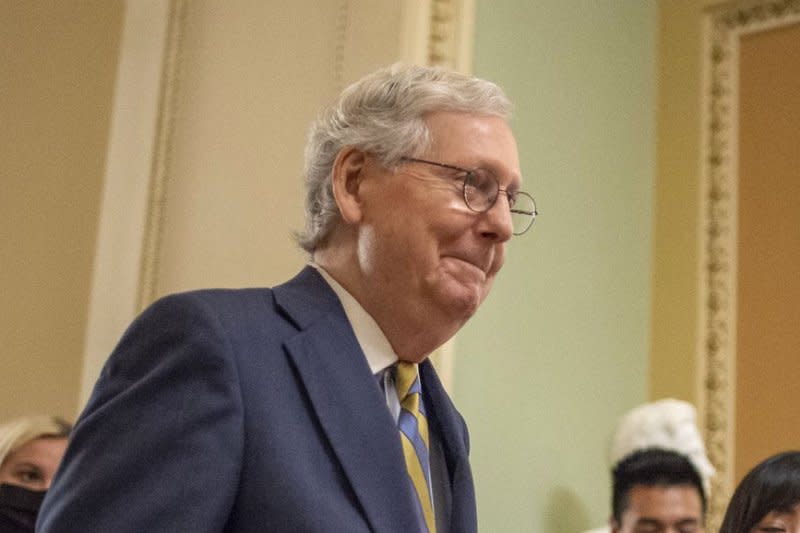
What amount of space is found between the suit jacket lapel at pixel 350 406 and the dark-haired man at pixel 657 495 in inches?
61.3

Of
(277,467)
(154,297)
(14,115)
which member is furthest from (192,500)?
(14,115)

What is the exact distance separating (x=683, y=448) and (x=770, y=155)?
1014 mm

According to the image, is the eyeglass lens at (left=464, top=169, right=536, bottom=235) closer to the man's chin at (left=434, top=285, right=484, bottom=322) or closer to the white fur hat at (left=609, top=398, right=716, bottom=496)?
the man's chin at (left=434, top=285, right=484, bottom=322)

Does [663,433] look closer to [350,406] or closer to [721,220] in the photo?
[721,220]

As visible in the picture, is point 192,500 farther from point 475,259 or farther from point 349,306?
point 475,259

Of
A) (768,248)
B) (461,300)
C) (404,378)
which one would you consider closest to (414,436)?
(404,378)

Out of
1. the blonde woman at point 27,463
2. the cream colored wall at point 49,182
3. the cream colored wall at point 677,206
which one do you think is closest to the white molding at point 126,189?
the cream colored wall at point 49,182

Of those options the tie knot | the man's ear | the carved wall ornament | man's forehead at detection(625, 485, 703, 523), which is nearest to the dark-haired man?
man's forehead at detection(625, 485, 703, 523)

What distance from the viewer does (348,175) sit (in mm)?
1686

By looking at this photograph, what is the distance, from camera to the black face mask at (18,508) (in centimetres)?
260

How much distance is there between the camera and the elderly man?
1323 mm

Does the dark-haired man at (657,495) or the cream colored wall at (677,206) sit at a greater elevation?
the cream colored wall at (677,206)

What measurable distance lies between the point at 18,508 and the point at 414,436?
1.35 meters

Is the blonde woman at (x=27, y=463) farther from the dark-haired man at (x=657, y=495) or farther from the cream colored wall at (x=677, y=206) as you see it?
the cream colored wall at (x=677, y=206)
